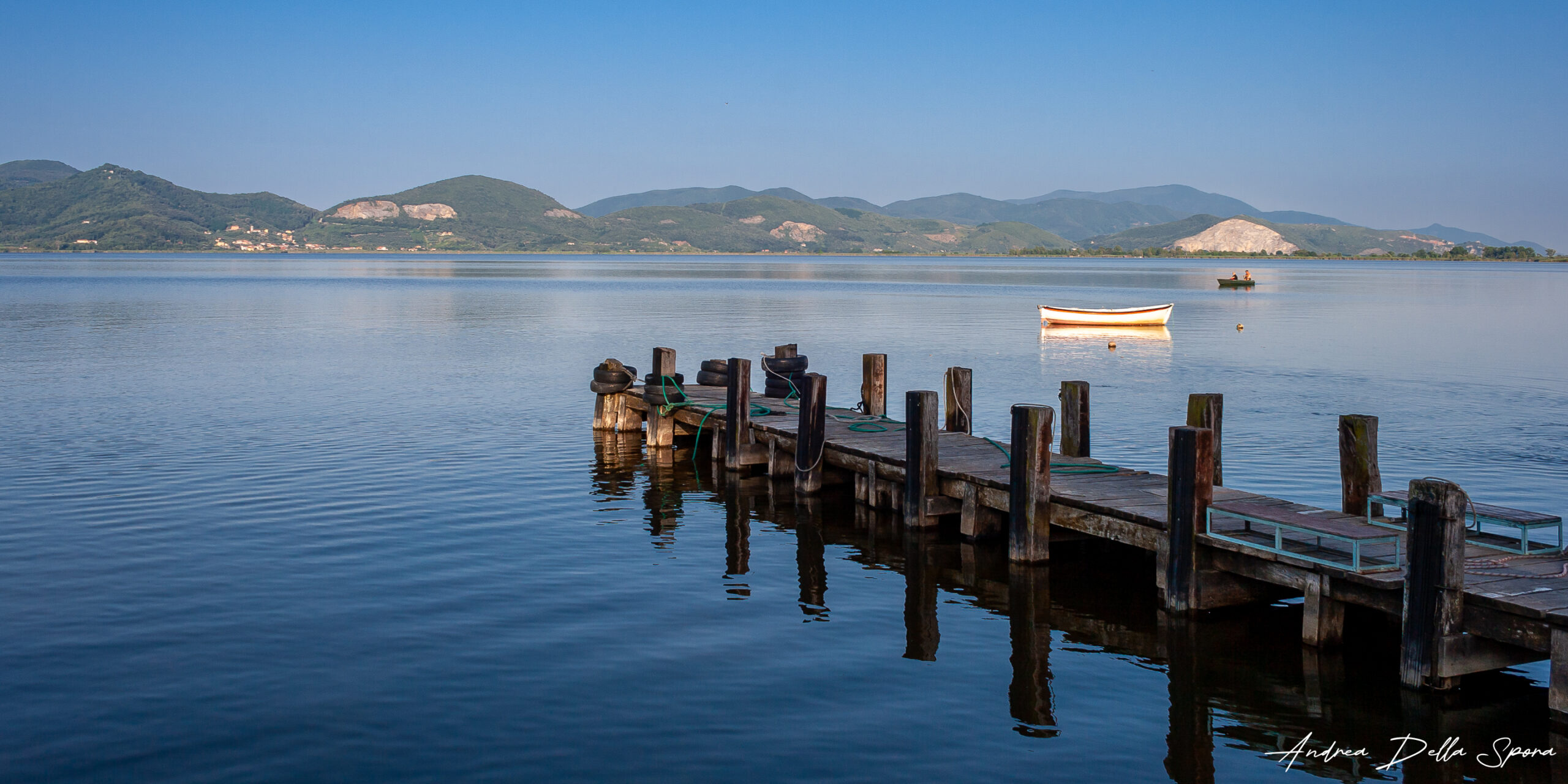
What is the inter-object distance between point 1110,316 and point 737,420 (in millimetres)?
43298

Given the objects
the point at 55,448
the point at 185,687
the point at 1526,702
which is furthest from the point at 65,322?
the point at 1526,702

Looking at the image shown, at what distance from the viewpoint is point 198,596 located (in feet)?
40.9

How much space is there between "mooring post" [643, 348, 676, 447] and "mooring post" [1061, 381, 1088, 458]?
9142 mm

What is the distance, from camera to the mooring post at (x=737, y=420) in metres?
20.0

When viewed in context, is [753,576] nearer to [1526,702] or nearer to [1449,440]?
[1526,702]

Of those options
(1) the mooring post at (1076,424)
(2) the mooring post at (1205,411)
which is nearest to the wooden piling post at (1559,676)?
(2) the mooring post at (1205,411)

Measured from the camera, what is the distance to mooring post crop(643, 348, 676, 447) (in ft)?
76.6

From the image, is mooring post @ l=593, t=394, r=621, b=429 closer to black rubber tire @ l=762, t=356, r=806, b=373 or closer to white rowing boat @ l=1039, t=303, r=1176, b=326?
black rubber tire @ l=762, t=356, r=806, b=373

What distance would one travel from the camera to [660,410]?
76.3 ft

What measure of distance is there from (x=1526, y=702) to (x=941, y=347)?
36.6 m

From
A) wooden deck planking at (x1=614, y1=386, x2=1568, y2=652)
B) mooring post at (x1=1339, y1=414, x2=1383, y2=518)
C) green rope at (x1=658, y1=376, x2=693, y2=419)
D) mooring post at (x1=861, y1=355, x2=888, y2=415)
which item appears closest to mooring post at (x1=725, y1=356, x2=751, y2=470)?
wooden deck planking at (x1=614, y1=386, x2=1568, y2=652)

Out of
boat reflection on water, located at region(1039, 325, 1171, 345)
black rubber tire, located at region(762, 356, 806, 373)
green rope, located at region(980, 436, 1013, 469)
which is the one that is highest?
black rubber tire, located at region(762, 356, 806, 373)

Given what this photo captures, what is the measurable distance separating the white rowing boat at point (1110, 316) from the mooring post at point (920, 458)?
43128 mm

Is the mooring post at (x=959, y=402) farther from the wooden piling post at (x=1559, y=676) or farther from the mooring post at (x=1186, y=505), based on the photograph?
the wooden piling post at (x=1559, y=676)
